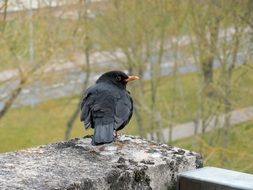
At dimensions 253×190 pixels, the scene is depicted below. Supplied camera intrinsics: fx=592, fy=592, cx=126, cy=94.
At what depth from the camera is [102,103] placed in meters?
3.13

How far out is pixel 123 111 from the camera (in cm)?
318

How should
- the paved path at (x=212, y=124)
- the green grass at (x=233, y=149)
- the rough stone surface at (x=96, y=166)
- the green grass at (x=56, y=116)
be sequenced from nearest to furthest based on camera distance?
the rough stone surface at (x=96, y=166)
the green grass at (x=233, y=149)
the paved path at (x=212, y=124)
the green grass at (x=56, y=116)

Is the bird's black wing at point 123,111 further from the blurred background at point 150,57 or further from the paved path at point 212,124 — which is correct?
the paved path at point 212,124

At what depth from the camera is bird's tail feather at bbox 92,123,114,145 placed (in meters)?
2.61

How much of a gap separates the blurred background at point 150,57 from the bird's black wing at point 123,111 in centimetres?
592

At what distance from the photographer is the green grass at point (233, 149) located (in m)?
9.13

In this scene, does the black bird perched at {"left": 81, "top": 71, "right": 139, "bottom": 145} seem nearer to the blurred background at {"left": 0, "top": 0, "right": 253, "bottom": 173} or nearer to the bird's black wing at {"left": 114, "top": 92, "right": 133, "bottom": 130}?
the bird's black wing at {"left": 114, "top": 92, "right": 133, "bottom": 130}

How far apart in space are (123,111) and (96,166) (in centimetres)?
98

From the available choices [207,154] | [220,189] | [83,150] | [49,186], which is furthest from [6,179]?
[207,154]

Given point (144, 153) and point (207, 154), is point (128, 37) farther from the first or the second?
point (144, 153)

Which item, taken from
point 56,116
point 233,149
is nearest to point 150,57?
point 233,149

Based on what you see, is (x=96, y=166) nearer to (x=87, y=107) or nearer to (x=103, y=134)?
(x=103, y=134)

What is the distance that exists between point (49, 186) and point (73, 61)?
9731mm

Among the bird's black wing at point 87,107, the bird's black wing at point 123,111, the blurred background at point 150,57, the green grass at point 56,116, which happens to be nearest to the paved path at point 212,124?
the blurred background at point 150,57
